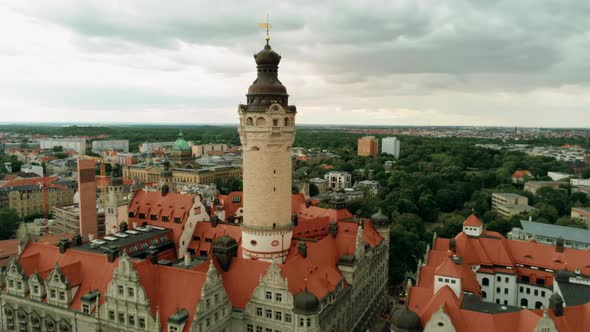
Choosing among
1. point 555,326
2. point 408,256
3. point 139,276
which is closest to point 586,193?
point 408,256

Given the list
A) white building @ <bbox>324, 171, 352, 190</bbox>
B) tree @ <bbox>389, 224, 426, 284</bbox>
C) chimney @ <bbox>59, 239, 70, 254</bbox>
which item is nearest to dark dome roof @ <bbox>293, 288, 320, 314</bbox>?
chimney @ <bbox>59, 239, 70, 254</bbox>

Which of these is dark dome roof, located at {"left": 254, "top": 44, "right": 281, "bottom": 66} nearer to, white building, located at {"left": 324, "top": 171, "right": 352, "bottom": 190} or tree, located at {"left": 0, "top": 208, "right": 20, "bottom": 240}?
tree, located at {"left": 0, "top": 208, "right": 20, "bottom": 240}

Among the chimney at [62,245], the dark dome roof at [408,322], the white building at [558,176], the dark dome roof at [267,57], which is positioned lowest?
the white building at [558,176]

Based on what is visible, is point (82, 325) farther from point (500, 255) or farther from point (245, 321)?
point (500, 255)

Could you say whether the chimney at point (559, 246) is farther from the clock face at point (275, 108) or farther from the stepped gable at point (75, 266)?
the stepped gable at point (75, 266)

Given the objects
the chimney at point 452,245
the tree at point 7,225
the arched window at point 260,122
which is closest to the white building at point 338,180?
the tree at point 7,225

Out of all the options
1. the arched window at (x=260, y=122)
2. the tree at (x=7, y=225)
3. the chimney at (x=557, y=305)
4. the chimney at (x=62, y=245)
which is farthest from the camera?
the tree at (x=7, y=225)
